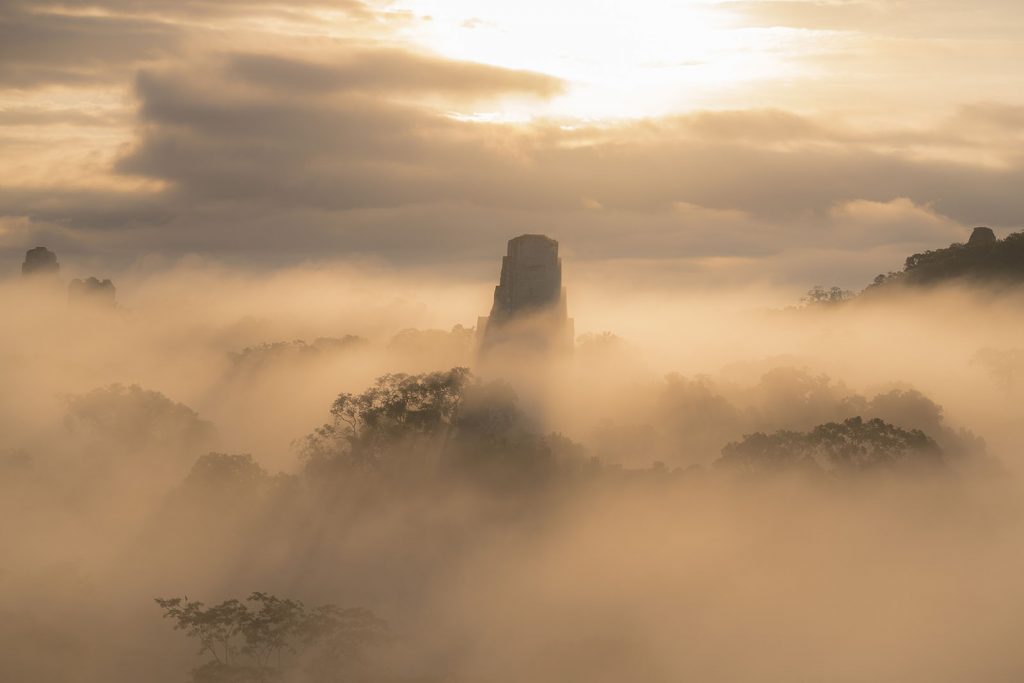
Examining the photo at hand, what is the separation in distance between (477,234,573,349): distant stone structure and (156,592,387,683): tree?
4185 cm

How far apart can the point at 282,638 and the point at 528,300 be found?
48.5 metres

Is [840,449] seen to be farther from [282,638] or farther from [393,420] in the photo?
[282,638]

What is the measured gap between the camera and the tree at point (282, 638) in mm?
83750

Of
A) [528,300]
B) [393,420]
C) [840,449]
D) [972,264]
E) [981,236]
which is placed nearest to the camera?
[840,449]

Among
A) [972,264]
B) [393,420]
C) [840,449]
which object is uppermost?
[972,264]

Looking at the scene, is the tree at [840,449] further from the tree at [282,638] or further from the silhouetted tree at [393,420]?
the tree at [282,638]

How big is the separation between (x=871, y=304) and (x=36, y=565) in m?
113

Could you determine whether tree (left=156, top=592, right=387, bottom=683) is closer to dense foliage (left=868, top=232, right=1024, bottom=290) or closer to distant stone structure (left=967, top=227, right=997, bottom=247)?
dense foliage (left=868, top=232, right=1024, bottom=290)

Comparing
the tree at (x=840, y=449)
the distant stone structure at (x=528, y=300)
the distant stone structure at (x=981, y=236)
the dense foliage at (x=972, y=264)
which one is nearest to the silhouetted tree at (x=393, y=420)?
the distant stone structure at (x=528, y=300)

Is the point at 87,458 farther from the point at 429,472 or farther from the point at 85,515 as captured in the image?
the point at 429,472

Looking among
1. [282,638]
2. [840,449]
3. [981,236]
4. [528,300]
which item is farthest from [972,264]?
[282,638]

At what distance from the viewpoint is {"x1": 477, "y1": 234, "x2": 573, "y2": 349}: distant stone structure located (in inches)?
A: 5034

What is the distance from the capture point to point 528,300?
128375 millimetres

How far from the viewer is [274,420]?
159000mm
